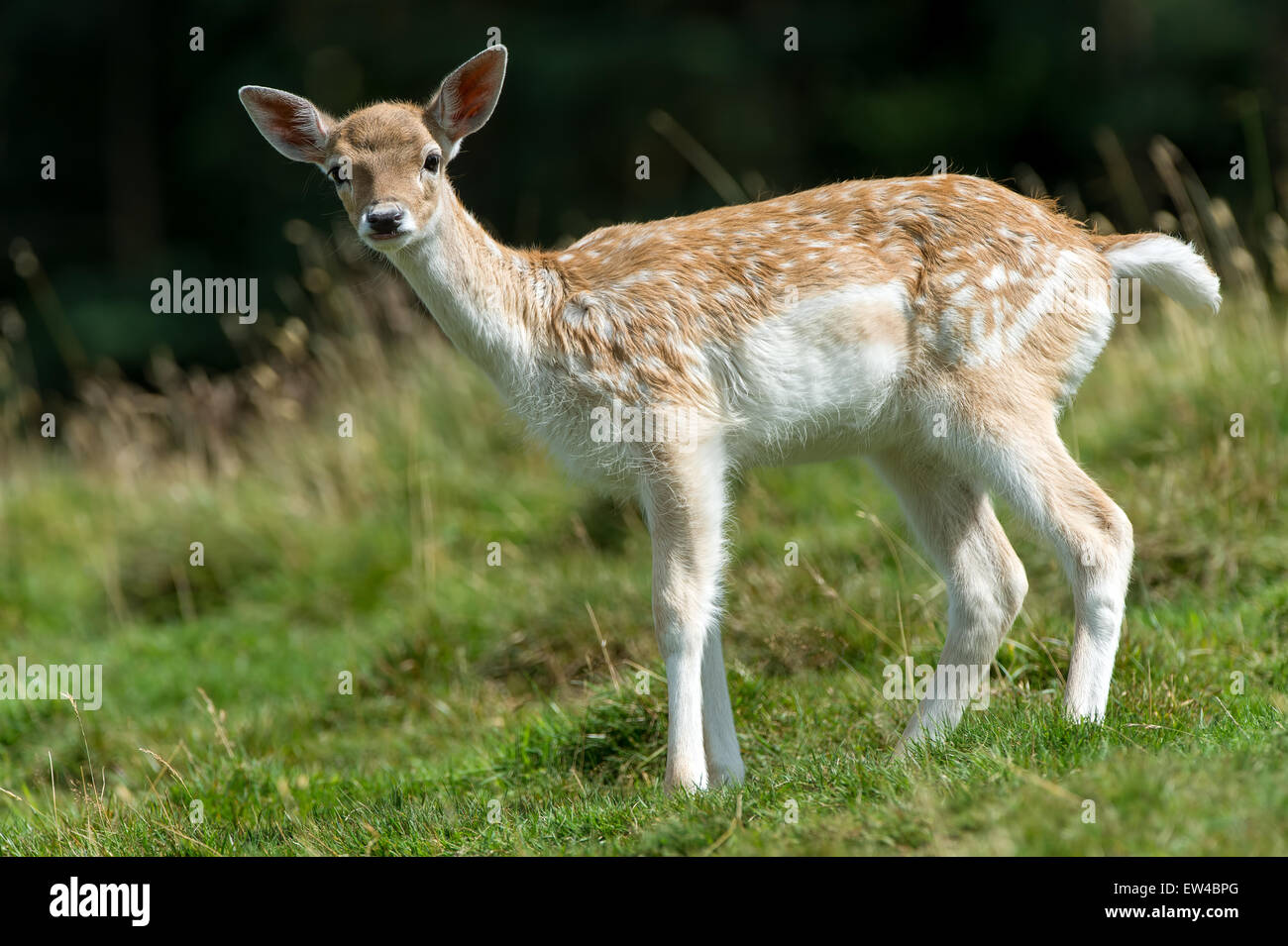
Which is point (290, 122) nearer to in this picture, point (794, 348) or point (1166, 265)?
point (794, 348)

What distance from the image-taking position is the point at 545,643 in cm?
612

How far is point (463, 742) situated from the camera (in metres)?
5.49

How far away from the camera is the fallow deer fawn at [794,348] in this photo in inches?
178

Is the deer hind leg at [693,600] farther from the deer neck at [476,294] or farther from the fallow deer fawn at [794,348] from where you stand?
the deer neck at [476,294]

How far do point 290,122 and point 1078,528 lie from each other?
9.25 ft

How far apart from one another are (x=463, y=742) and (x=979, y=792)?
2.36m

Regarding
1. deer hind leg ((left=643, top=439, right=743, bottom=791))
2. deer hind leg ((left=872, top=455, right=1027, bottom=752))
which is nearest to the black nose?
deer hind leg ((left=643, top=439, right=743, bottom=791))

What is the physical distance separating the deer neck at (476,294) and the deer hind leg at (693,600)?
618mm

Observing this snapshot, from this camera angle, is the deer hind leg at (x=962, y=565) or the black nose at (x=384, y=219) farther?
the deer hind leg at (x=962, y=565)

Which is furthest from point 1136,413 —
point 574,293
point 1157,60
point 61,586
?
point 1157,60

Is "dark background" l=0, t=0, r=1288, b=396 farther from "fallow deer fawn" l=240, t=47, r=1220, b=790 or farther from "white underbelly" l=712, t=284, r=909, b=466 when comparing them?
"white underbelly" l=712, t=284, r=909, b=466

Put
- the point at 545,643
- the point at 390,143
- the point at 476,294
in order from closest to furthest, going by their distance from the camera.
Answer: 1. the point at 390,143
2. the point at 476,294
3. the point at 545,643

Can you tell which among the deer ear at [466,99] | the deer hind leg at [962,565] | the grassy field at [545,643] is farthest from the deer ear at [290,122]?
the deer hind leg at [962,565]

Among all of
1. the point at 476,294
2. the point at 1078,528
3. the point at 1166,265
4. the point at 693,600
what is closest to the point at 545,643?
the point at 693,600
